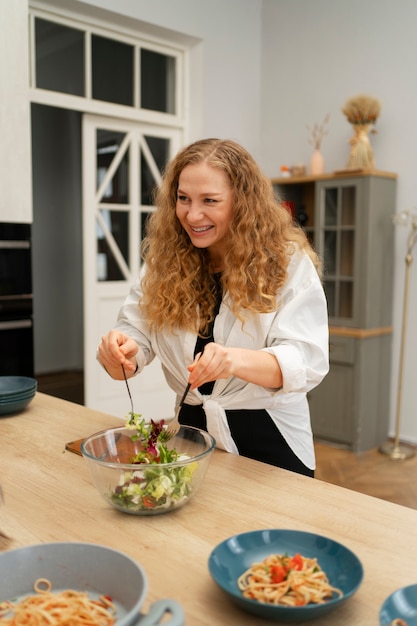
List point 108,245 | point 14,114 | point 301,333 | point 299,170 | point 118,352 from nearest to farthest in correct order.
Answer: point 301,333, point 118,352, point 14,114, point 108,245, point 299,170

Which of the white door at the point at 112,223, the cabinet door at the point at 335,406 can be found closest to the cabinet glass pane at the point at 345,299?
the cabinet door at the point at 335,406

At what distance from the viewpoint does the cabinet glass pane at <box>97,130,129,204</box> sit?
4.81 metres

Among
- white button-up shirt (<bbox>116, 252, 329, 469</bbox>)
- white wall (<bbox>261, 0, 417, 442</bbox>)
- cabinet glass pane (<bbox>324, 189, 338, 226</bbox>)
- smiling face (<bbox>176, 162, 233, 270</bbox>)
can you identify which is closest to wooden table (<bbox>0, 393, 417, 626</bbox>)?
white button-up shirt (<bbox>116, 252, 329, 469</bbox>)

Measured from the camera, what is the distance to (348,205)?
4.57 m

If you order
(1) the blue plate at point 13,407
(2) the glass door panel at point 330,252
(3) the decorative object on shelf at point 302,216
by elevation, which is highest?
(3) the decorative object on shelf at point 302,216

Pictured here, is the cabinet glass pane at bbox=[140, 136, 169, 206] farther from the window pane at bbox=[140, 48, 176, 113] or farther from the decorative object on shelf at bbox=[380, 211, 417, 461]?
the decorative object on shelf at bbox=[380, 211, 417, 461]

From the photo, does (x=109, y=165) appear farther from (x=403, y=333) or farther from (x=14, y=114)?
(x=403, y=333)

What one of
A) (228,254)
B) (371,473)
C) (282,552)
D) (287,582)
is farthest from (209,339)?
(371,473)

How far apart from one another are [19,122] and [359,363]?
107 inches

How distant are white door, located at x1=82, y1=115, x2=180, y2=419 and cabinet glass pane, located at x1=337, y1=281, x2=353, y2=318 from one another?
63.3 inches

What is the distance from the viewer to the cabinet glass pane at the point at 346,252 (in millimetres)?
4586

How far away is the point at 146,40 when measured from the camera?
492 cm

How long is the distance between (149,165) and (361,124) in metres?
1.65

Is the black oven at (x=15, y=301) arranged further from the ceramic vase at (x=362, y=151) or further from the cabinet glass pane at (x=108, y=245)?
the ceramic vase at (x=362, y=151)
